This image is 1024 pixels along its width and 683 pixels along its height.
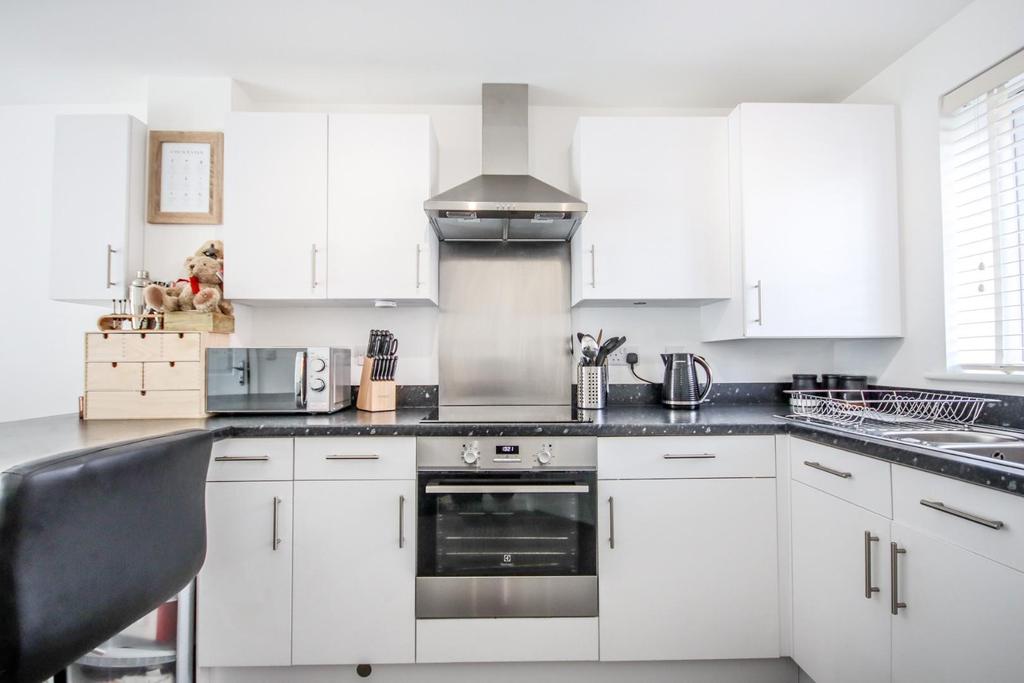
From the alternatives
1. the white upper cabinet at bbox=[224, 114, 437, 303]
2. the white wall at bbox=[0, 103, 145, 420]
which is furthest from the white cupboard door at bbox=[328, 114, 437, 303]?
the white wall at bbox=[0, 103, 145, 420]

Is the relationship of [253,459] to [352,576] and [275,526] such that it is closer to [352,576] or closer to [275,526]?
[275,526]

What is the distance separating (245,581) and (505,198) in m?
1.72

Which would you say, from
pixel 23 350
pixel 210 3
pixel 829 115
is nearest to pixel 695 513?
pixel 829 115

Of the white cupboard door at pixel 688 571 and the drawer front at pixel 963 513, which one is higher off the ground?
the drawer front at pixel 963 513

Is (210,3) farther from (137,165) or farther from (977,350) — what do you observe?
(977,350)

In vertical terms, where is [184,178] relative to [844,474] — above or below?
above

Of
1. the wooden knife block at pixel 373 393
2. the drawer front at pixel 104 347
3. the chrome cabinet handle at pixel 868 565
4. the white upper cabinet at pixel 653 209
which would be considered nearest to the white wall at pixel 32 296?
the drawer front at pixel 104 347

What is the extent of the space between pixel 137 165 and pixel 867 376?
11.4ft

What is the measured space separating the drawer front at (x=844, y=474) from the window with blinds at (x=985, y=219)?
0.71 meters

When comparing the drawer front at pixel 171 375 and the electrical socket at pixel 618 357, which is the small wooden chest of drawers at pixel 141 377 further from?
the electrical socket at pixel 618 357

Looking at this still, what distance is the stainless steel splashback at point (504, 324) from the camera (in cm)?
239

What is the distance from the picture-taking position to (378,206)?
83.2 inches

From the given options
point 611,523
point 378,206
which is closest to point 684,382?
point 611,523

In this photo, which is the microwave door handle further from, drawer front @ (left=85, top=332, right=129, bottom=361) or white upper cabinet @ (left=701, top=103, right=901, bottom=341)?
white upper cabinet @ (left=701, top=103, right=901, bottom=341)
